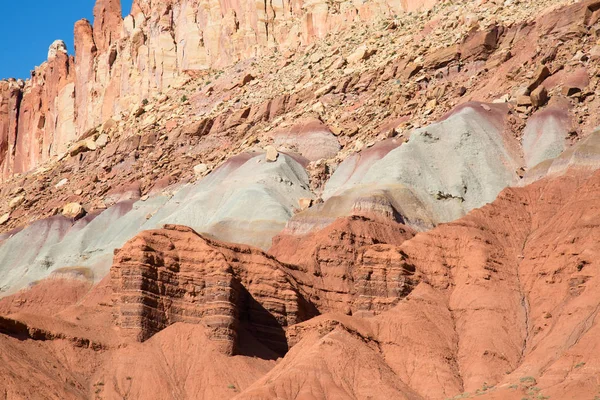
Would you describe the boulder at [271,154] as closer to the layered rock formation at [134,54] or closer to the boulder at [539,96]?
the boulder at [539,96]

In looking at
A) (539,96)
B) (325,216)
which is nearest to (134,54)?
(539,96)

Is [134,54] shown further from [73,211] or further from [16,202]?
[73,211]

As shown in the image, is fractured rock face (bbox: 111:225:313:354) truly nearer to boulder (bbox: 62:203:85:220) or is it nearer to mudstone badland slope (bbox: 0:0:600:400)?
mudstone badland slope (bbox: 0:0:600:400)

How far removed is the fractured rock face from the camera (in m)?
64.3

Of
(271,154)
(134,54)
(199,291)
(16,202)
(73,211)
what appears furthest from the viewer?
(134,54)

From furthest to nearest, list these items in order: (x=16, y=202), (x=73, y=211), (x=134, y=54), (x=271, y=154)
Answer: (x=134, y=54) → (x=16, y=202) → (x=73, y=211) → (x=271, y=154)

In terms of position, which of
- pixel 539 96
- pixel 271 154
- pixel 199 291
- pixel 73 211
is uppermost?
pixel 73 211

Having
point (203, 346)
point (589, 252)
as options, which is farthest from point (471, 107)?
point (203, 346)

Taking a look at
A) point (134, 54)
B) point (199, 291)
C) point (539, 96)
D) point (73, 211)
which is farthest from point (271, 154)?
point (134, 54)

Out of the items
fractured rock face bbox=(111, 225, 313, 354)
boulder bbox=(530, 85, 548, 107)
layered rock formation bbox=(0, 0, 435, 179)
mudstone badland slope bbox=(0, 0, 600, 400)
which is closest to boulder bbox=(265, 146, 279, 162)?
mudstone badland slope bbox=(0, 0, 600, 400)

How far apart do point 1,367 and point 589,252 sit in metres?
29.4

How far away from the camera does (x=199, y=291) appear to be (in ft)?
215

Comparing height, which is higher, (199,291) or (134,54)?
(134,54)

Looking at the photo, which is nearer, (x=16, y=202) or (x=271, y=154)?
(x=271, y=154)
